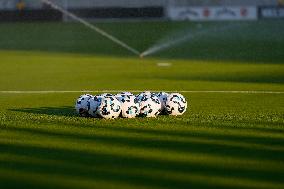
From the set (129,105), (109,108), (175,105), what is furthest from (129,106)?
(175,105)

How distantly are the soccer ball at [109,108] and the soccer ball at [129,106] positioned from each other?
0.34 feet

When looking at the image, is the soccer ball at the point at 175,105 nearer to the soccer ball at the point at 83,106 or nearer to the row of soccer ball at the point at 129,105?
the row of soccer ball at the point at 129,105

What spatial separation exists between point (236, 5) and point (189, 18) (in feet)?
10.2

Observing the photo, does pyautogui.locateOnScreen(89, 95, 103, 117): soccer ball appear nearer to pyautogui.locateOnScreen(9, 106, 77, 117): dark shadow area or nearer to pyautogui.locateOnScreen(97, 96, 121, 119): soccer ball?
pyautogui.locateOnScreen(97, 96, 121, 119): soccer ball

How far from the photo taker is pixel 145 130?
12.5 meters

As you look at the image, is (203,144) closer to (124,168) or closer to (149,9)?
(124,168)

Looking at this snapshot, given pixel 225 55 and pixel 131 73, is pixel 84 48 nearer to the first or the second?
pixel 225 55

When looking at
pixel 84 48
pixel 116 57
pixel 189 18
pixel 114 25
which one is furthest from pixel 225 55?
pixel 189 18

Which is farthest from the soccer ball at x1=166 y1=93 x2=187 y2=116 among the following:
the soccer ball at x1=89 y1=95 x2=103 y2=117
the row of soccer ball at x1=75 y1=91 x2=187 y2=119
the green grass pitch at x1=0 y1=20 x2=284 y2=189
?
the soccer ball at x1=89 y1=95 x2=103 y2=117

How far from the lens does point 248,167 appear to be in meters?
9.73

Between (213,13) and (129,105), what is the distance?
41368 millimetres

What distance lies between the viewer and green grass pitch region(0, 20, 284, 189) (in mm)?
9305

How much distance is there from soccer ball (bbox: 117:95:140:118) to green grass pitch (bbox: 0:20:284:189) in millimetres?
236

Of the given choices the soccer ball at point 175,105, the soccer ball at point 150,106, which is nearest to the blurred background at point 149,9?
the soccer ball at point 175,105
